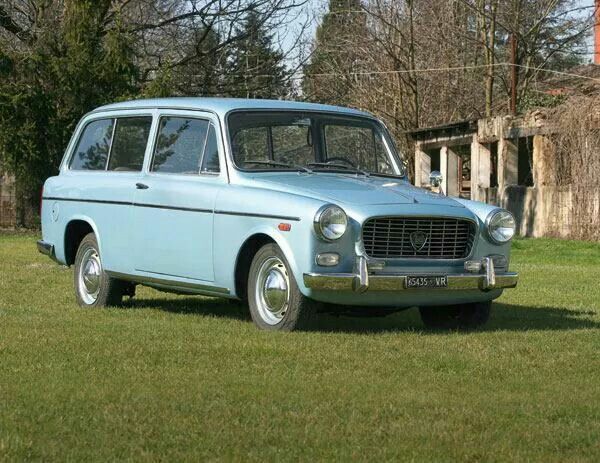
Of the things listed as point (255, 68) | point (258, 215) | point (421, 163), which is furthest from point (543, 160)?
point (258, 215)

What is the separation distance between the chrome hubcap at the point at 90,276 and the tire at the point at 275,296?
2.35 meters

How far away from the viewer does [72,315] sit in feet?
38.2

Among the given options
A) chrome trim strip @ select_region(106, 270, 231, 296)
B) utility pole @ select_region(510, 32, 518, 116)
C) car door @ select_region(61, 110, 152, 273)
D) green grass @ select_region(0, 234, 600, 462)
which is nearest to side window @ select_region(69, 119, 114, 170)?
car door @ select_region(61, 110, 152, 273)

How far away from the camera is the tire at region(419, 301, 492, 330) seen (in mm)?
11320

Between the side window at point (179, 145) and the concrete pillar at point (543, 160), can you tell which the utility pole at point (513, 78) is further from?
the side window at point (179, 145)

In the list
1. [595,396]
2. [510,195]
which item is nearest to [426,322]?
[595,396]

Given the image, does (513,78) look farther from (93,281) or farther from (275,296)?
(275,296)

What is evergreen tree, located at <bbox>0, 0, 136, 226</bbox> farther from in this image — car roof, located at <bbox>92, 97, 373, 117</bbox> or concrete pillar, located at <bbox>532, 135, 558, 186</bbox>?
car roof, located at <bbox>92, 97, 373, 117</bbox>

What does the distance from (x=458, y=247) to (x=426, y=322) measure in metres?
1.07

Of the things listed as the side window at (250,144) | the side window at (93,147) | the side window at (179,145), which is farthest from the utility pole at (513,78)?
the side window at (250,144)

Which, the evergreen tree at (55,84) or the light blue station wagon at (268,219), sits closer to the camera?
the light blue station wagon at (268,219)

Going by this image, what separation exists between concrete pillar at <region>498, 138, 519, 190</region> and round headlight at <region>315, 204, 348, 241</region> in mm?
26223

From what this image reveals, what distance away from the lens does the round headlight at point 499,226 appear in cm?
1100

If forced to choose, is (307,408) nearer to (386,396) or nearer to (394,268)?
(386,396)
